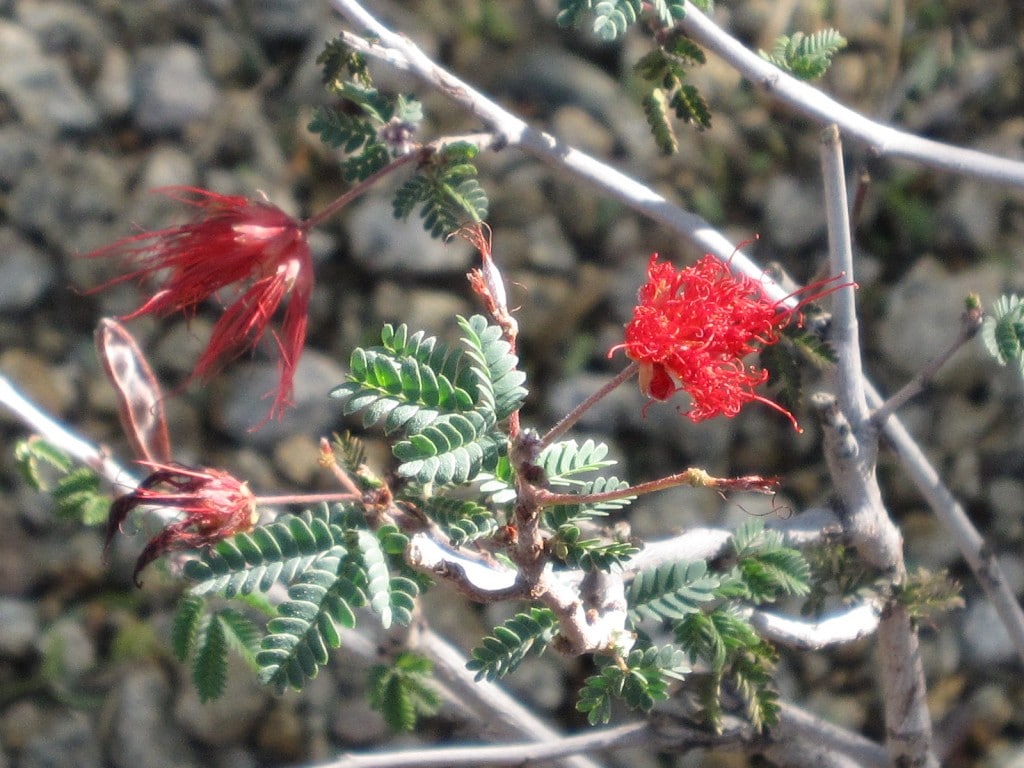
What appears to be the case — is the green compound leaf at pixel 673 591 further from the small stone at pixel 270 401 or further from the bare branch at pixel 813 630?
the small stone at pixel 270 401

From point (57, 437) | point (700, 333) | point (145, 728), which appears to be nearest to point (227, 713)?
point (145, 728)

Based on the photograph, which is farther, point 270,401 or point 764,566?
point 270,401

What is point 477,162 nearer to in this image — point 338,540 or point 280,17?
point 280,17

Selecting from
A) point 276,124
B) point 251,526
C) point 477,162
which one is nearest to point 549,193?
point 477,162

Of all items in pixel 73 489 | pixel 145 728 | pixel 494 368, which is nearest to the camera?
pixel 494 368

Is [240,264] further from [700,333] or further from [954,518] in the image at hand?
[954,518]

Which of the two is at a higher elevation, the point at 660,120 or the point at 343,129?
the point at 660,120

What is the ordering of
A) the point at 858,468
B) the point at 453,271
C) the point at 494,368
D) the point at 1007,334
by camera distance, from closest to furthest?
the point at 494,368
the point at 1007,334
the point at 858,468
the point at 453,271

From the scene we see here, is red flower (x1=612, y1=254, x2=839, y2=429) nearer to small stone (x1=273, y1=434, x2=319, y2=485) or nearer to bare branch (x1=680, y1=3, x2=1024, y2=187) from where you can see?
bare branch (x1=680, y1=3, x2=1024, y2=187)

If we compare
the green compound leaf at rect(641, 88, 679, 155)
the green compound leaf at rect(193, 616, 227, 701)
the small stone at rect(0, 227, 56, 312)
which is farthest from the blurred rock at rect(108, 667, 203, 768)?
the green compound leaf at rect(641, 88, 679, 155)
